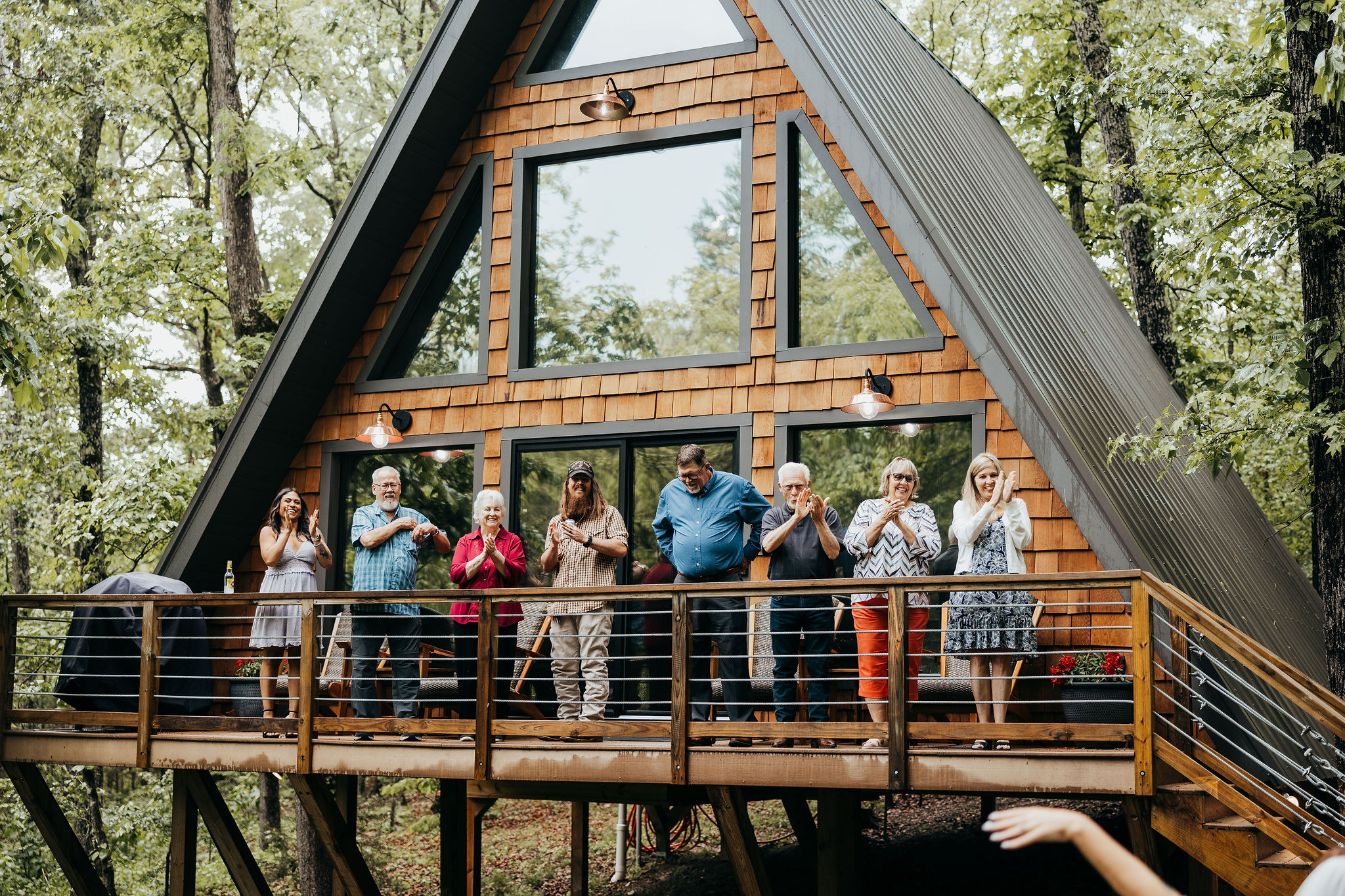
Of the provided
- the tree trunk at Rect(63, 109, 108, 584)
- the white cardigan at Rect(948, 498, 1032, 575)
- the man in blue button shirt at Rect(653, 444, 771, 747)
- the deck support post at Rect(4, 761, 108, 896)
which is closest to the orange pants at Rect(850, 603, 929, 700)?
the white cardigan at Rect(948, 498, 1032, 575)

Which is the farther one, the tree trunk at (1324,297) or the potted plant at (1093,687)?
the tree trunk at (1324,297)

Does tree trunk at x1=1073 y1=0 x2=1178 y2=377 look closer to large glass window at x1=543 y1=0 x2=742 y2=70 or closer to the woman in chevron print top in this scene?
large glass window at x1=543 y1=0 x2=742 y2=70

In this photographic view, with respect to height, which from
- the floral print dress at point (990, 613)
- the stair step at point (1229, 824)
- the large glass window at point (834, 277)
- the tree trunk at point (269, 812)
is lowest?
the tree trunk at point (269, 812)

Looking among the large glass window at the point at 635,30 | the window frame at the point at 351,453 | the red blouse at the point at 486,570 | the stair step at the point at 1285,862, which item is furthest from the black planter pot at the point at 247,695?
the stair step at the point at 1285,862

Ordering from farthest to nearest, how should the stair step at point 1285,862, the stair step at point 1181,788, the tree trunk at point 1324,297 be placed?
the tree trunk at point 1324,297 → the stair step at point 1181,788 → the stair step at point 1285,862

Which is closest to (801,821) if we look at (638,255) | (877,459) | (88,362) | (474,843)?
(474,843)

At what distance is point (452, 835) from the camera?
10242mm

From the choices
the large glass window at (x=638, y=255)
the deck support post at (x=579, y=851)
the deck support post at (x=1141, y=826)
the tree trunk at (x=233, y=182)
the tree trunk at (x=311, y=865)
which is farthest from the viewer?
the tree trunk at (x=233, y=182)

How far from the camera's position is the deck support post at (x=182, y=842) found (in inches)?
315

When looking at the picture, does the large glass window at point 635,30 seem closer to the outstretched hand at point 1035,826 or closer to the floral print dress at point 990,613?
the floral print dress at point 990,613

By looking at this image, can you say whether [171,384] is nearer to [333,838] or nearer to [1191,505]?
[333,838]

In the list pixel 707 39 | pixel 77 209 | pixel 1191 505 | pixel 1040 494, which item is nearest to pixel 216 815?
pixel 1040 494

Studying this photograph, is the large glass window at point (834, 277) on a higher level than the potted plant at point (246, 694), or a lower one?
higher

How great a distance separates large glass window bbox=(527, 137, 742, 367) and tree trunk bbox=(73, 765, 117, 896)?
31.0ft
